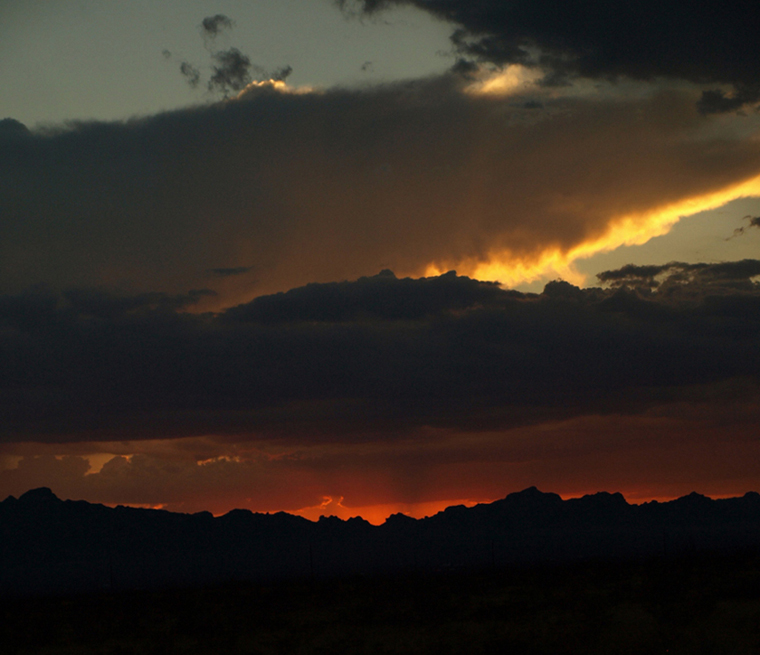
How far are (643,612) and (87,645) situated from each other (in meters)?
35.6

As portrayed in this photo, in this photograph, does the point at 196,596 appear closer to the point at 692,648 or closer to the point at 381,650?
the point at 381,650

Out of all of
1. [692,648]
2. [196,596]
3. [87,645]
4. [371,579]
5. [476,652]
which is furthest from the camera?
[371,579]

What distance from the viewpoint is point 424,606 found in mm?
58500

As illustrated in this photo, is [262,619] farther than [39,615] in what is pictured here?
No

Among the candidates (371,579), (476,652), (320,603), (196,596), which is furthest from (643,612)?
(196,596)

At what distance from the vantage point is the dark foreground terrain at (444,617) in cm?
4862

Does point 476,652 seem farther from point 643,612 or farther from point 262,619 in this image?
point 262,619

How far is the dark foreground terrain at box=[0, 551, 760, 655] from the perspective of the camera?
48.6 meters

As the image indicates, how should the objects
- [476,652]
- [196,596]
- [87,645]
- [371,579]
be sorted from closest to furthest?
[476,652], [87,645], [196,596], [371,579]

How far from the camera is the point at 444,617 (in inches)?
2199

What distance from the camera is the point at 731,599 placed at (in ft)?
166

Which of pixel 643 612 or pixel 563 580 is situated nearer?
pixel 643 612

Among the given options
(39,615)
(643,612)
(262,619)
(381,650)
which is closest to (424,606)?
(381,650)

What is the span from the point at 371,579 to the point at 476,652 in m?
26.2
